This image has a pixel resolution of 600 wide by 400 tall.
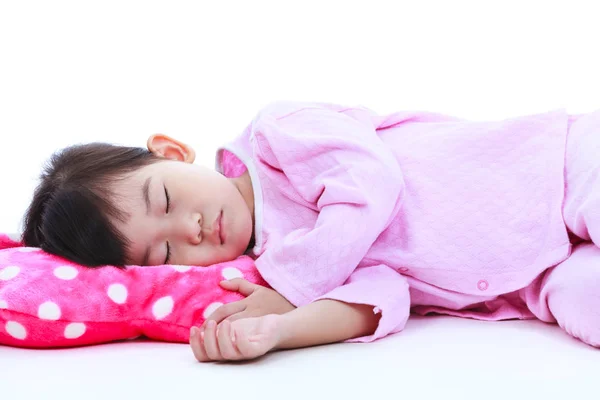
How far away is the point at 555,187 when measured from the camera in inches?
54.0

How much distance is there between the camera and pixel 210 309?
126 cm

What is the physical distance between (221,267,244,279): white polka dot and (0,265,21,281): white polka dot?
327mm

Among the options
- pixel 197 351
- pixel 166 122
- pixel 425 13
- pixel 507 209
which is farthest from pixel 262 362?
pixel 425 13

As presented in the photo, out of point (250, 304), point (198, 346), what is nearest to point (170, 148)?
point (250, 304)

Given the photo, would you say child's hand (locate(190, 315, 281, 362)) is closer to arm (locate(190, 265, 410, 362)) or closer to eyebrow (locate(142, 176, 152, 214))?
arm (locate(190, 265, 410, 362))

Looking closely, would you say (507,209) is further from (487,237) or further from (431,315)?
(431,315)

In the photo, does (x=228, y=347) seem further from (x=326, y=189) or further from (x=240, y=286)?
(x=326, y=189)

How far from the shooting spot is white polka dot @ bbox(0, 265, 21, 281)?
4.14ft

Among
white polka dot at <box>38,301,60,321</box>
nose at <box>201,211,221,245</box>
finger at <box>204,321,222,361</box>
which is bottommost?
finger at <box>204,321,222,361</box>

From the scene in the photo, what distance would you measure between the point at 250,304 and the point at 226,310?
0.04 metres

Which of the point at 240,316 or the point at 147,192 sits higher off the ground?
the point at 147,192

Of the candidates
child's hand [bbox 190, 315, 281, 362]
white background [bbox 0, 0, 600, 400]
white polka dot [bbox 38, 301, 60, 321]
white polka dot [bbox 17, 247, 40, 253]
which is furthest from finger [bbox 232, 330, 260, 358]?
white background [bbox 0, 0, 600, 400]

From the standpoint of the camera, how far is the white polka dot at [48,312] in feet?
4.00

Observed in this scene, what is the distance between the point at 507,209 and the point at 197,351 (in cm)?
60
